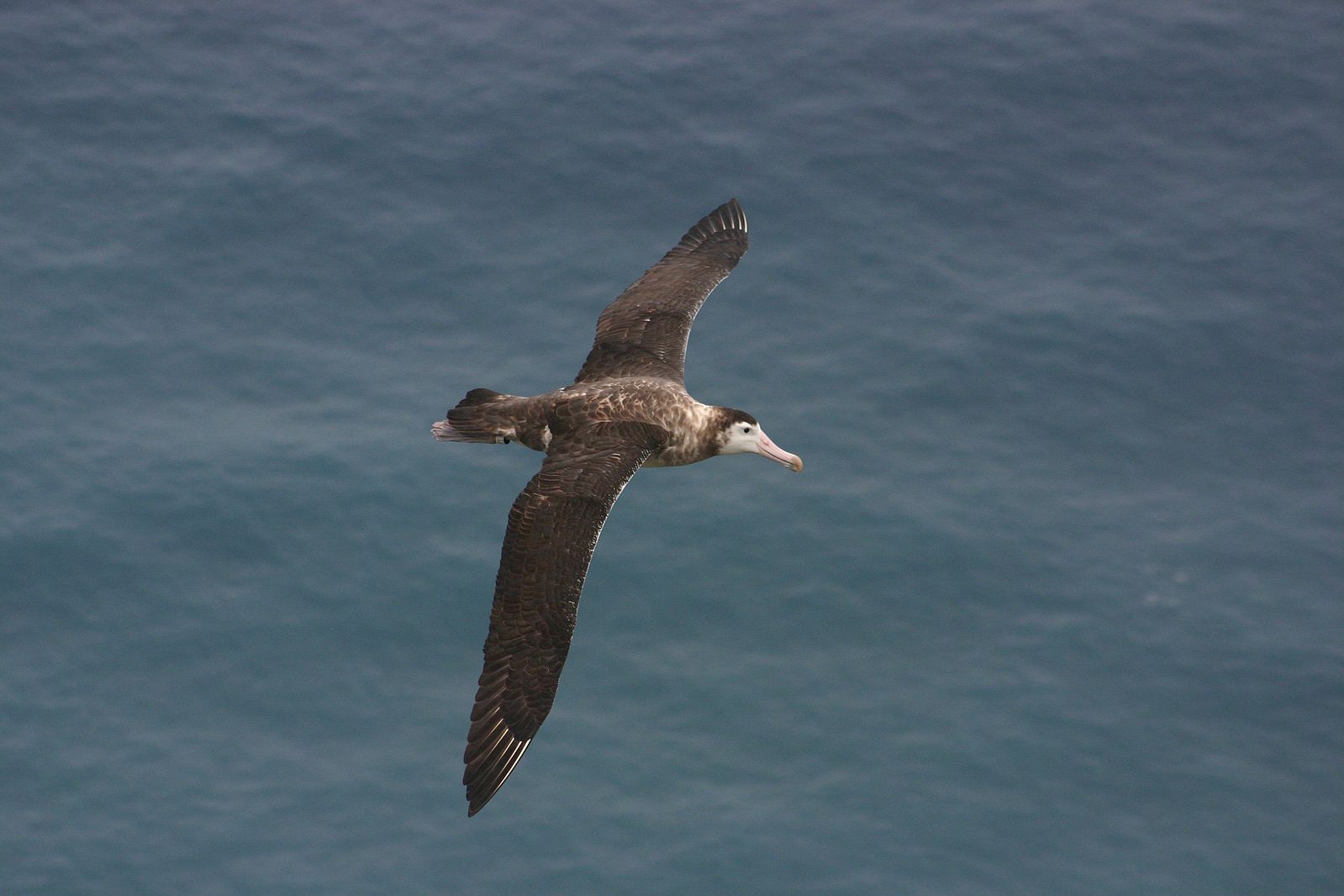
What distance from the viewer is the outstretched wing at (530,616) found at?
70.7 feet

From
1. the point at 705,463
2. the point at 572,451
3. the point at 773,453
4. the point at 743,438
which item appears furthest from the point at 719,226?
the point at 705,463

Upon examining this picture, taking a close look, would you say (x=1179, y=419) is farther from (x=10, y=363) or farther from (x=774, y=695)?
(x=10, y=363)

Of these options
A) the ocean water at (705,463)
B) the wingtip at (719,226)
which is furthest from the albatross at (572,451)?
the ocean water at (705,463)

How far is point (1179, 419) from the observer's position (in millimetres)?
49156

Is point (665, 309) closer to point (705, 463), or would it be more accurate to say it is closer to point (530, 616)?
point (530, 616)

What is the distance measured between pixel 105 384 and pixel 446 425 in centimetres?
2612

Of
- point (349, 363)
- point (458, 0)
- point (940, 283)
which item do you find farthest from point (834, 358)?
point (458, 0)

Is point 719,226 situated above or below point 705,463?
below

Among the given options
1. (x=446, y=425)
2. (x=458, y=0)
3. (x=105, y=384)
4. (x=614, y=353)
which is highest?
(x=458, y=0)

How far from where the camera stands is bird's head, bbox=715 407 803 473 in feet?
80.3

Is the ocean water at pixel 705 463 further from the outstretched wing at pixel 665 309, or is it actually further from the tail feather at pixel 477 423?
the tail feather at pixel 477 423

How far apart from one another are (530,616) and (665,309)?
251 inches

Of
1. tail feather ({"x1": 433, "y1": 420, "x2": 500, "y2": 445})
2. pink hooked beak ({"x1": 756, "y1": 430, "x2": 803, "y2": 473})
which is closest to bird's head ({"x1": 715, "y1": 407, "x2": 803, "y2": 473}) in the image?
pink hooked beak ({"x1": 756, "y1": 430, "x2": 803, "y2": 473})

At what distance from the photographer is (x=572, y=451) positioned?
23266mm
